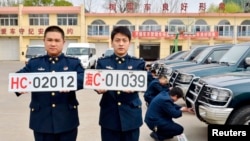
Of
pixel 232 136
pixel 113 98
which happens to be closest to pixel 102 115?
pixel 113 98

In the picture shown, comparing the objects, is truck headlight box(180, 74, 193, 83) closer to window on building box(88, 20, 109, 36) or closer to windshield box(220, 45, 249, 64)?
windshield box(220, 45, 249, 64)

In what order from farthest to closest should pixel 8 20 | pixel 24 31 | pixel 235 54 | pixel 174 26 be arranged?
1. pixel 8 20
2. pixel 24 31
3. pixel 174 26
4. pixel 235 54

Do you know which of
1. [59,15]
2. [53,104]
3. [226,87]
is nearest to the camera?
[53,104]

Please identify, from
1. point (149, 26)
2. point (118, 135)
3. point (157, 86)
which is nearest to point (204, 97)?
point (157, 86)

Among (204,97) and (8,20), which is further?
(8,20)

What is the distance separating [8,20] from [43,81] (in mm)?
37285

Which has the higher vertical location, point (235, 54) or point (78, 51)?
point (78, 51)

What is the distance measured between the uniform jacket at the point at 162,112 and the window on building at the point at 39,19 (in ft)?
110

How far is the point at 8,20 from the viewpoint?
37.3 m

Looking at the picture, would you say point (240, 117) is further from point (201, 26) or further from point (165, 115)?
point (201, 26)

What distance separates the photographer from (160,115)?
4.84 m

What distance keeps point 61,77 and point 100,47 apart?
34.2 metres

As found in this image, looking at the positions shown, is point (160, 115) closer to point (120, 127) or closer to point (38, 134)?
point (120, 127)

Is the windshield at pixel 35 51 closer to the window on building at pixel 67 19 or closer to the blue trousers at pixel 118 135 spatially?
the window on building at pixel 67 19
